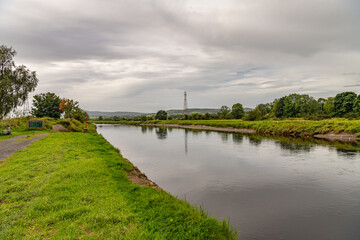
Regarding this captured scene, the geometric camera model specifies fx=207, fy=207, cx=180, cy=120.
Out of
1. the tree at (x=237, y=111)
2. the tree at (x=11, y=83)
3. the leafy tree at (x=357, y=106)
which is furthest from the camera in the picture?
the tree at (x=237, y=111)

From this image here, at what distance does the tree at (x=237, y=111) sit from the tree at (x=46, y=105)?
69.6m

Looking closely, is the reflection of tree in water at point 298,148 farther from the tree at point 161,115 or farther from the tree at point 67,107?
the tree at point 161,115

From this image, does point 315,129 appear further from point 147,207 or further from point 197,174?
point 147,207

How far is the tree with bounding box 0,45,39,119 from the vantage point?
3072 cm

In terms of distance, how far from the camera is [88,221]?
16.3 ft

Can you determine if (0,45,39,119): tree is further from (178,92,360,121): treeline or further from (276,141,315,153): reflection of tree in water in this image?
(178,92,360,121): treeline

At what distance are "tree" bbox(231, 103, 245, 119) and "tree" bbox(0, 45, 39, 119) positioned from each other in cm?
7708

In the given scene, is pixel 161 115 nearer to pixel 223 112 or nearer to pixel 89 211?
pixel 223 112

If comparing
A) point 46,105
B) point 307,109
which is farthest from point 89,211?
point 307,109

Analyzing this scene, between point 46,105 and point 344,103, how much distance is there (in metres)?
86.3

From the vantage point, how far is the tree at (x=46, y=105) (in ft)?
170

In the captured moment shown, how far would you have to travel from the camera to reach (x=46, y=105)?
5253cm

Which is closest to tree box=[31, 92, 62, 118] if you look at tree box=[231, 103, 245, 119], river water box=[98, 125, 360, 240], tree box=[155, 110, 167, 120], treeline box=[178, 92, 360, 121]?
river water box=[98, 125, 360, 240]

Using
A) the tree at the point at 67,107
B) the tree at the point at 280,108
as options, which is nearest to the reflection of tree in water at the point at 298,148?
the tree at the point at 67,107
